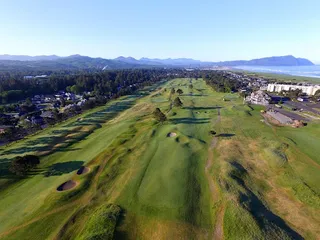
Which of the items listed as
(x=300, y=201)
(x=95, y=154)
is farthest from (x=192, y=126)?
(x=300, y=201)

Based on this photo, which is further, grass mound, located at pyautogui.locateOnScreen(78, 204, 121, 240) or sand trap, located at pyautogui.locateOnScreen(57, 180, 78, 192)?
sand trap, located at pyautogui.locateOnScreen(57, 180, 78, 192)

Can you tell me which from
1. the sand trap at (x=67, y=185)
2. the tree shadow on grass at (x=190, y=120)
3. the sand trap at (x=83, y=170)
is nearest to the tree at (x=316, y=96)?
the tree shadow on grass at (x=190, y=120)

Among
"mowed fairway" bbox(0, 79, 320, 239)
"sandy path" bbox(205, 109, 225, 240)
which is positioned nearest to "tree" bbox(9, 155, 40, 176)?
"mowed fairway" bbox(0, 79, 320, 239)

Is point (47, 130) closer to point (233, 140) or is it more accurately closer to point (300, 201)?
point (233, 140)

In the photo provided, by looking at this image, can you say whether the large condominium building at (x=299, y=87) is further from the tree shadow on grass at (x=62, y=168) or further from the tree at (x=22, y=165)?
the tree at (x=22, y=165)

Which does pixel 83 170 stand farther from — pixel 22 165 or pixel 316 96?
pixel 316 96

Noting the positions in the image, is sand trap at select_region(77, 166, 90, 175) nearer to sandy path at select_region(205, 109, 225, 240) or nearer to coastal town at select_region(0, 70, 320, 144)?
sandy path at select_region(205, 109, 225, 240)

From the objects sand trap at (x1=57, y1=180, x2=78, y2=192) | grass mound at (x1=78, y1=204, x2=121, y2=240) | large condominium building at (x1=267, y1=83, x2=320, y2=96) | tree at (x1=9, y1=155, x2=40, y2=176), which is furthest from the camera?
large condominium building at (x1=267, y1=83, x2=320, y2=96)
